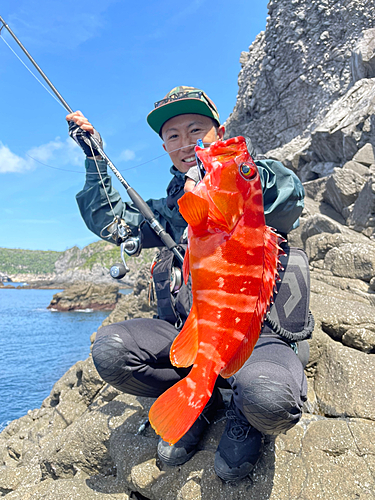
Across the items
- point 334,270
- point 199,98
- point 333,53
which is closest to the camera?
point 199,98

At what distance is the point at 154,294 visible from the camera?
3.56 metres

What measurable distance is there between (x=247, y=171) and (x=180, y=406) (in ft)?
3.86

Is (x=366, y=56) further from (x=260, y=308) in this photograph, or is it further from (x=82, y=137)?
(x=260, y=308)

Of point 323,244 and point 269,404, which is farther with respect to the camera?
Result: point 323,244

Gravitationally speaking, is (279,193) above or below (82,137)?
below

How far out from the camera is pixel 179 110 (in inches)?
116

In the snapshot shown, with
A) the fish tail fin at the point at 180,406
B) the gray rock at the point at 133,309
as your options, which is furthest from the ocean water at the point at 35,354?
the fish tail fin at the point at 180,406

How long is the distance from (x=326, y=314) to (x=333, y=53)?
1065 inches

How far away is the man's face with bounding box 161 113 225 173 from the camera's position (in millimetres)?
2967

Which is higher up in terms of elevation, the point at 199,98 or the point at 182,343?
the point at 199,98

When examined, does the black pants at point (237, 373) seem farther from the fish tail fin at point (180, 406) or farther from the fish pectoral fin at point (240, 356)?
the fish tail fin at point (180, 406)

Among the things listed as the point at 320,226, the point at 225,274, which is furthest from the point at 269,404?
the point at 320,226

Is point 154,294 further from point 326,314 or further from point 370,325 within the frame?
point 370,325

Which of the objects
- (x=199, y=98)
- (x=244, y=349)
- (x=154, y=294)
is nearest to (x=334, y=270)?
(x=154, y=294)
